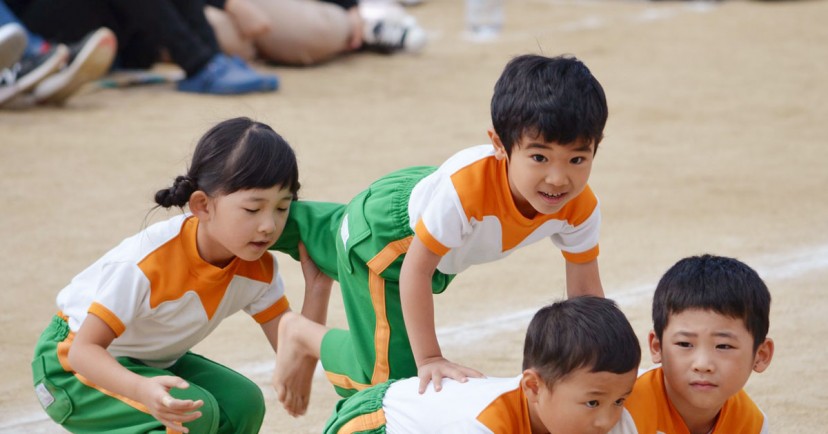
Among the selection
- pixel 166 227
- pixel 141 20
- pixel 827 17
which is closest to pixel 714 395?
pixel 166 227

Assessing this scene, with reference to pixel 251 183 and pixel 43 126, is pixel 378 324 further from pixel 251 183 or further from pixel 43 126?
pixel 43 126

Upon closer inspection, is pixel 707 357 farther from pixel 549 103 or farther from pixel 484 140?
pixel 484 140

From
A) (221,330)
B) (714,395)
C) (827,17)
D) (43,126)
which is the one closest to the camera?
(714,395)

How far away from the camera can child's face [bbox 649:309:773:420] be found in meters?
2.63

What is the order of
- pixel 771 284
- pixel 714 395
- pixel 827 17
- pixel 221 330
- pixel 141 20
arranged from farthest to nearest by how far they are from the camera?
pixel 827 17 < pixel 141 20 < pixel 771 284 < pixel 221 330 < pixel 714 395

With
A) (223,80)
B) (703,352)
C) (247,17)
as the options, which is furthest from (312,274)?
(247,17)

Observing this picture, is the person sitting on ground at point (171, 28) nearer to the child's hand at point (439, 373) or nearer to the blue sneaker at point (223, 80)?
the blue sneaker at point (223, 80)

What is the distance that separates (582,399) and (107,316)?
1106 mm

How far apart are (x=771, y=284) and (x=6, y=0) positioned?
5197 millimetres

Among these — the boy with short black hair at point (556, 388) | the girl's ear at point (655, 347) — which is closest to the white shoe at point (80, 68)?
the boy with short black hair at point (556, 388)

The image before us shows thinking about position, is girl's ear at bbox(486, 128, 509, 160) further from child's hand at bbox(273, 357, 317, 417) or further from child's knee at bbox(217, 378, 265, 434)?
child's knee at bbox(217, 378, 265, 434)

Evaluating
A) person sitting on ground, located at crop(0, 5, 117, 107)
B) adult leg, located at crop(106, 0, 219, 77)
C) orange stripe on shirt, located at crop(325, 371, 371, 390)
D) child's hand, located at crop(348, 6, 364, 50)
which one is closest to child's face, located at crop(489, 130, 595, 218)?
orange stripe on shirt, located at crop(325, 371, 371, 390)

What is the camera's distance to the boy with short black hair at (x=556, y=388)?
249 cm

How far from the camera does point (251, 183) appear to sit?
2.88m
